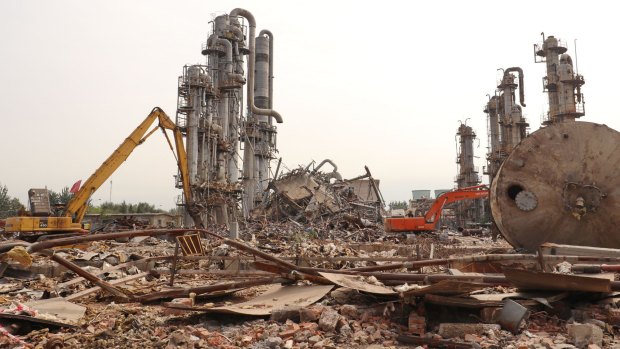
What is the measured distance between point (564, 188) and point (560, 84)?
28.2m

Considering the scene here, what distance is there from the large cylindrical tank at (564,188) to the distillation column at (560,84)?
25.9 metres

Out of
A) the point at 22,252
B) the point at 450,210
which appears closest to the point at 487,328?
the point at 22,252

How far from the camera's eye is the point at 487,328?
433 centimetres

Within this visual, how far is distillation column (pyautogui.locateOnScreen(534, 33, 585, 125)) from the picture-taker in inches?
1300

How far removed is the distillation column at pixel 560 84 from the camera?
1300 inches

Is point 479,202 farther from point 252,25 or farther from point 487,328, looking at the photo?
point 487,328

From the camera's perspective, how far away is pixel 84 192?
54.0 ft

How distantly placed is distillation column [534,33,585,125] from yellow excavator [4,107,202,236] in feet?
83.1

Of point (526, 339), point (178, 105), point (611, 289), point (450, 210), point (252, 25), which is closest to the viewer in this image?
point (526, 339)

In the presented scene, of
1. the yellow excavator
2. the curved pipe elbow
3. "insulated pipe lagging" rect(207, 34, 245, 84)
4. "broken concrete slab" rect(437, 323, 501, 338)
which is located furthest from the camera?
the curved pipe elbow

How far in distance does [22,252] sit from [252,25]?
34.5 metres

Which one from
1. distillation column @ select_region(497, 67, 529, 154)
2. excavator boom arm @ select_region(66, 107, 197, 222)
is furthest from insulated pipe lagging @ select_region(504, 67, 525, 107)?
excavator boom arm @ select_region(66, 107, 197, 222)

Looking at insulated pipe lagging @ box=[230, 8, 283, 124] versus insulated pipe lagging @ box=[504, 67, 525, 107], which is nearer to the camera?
insulated pipe lagging @ box=[230, 8, 283, 124]

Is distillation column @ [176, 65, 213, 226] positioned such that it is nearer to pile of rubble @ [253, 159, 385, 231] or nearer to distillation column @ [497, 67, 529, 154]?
pile of rubble @ [253, 159, 385, 231]
